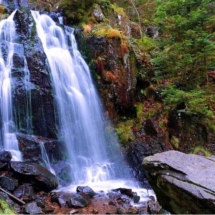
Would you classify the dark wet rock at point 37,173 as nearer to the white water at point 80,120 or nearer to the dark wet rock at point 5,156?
the dark wet rock at point 5,156

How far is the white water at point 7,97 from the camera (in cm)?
700

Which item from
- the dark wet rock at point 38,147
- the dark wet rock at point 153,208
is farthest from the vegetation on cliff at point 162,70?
the dark wet rock at point 153,208

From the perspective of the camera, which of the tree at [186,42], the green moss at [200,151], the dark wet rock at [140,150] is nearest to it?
the tree at [186,42]

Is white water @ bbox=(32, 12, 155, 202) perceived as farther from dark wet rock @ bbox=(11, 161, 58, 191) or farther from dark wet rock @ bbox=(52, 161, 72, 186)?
dark wet rock @ bbox=(11, 161, 58, 191)

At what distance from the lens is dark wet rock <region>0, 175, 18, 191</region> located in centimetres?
571

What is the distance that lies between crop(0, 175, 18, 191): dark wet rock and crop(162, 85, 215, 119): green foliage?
4.92 m

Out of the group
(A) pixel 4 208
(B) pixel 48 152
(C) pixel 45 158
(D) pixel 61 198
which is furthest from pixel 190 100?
(A) pixel 4 208

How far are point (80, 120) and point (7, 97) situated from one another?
91.6 inches

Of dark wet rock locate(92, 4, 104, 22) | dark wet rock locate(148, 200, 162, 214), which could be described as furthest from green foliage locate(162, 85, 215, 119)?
dark wet rock locate(92, 4, 104, 22)

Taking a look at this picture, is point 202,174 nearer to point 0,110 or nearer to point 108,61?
point 0,110

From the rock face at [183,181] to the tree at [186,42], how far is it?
4452 mm

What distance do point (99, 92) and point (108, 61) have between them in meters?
1.16

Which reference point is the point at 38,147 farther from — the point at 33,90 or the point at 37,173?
the point at 33,90

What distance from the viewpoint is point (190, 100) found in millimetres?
8039
